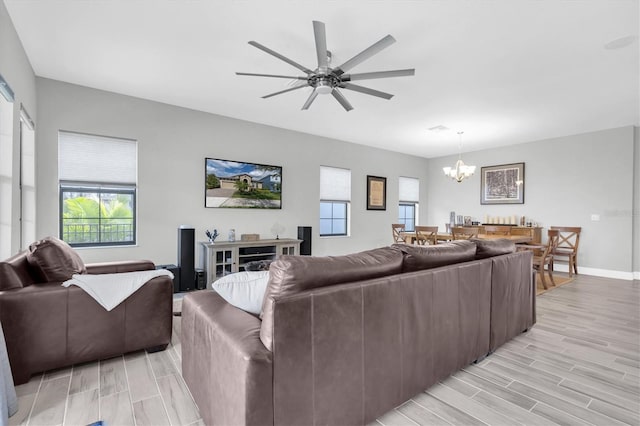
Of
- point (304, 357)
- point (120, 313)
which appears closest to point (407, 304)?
point (304, 357)

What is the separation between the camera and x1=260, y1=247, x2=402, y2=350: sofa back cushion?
50.9 inches

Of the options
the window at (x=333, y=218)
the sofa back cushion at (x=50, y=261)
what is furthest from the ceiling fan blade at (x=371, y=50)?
the window at (x=333, y=218)

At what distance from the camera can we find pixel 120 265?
2971 millimetres

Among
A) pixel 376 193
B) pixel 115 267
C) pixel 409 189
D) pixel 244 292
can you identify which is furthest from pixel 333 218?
pixel 244 292

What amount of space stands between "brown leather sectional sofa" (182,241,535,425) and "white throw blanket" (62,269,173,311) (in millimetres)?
663

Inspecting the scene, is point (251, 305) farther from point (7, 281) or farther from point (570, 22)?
point (570, 22)

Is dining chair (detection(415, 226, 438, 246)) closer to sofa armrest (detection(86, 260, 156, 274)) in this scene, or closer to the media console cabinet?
the media console cabinet

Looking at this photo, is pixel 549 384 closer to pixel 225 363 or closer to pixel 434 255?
pixel 434 255

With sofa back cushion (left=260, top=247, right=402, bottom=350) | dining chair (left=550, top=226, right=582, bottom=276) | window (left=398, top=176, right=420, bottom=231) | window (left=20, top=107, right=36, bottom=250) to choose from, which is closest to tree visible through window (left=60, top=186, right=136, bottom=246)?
window (left=20, top=107, right=36, bottom=250)

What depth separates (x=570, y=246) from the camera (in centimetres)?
584

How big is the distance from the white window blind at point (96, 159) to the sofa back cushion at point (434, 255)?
391 centimetres

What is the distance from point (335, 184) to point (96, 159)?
4.07m

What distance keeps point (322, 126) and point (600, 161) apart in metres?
5.18

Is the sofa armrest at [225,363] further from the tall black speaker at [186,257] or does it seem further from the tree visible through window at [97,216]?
the tree visible through window at [97,216]
